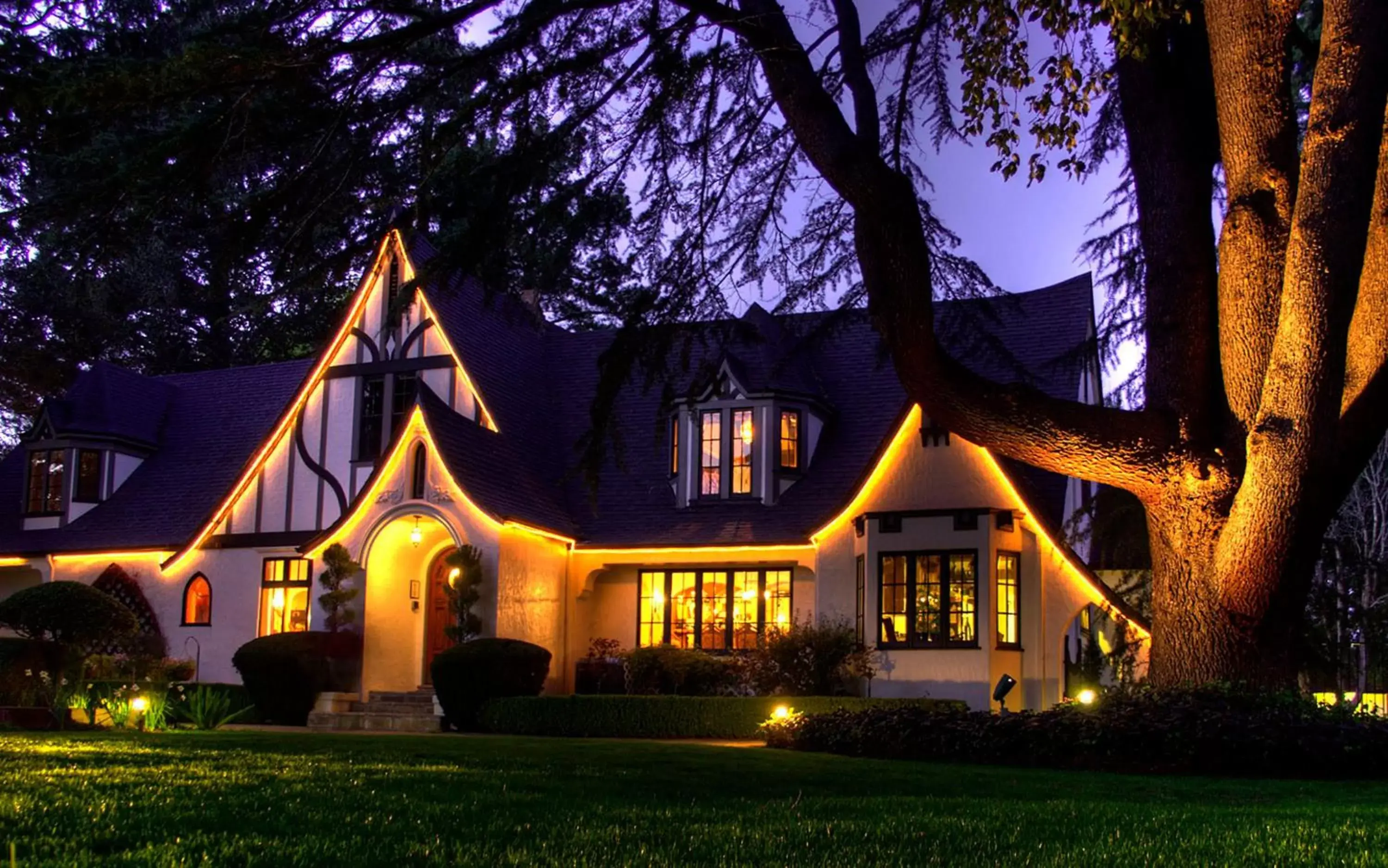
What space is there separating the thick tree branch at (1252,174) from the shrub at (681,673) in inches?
415

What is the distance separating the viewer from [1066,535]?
21828 mm

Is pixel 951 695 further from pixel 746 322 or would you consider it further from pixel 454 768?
pixel 454 768

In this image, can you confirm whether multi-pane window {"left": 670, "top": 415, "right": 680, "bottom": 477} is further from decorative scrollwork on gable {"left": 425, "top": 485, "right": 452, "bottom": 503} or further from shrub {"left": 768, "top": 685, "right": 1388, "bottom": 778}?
shrub {"left": 768, "top": 685, "right": 1388, "bottom": 778}

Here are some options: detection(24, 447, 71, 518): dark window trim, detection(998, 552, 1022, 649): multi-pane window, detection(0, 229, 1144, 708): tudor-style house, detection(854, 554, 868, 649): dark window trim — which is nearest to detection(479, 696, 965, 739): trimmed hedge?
detection(854, 554, 868, 649): dark window trim

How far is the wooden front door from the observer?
79.7 feet

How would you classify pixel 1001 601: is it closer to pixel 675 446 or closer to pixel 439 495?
pixel 675 446

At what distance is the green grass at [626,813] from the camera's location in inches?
244

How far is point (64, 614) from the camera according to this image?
62.2 feet

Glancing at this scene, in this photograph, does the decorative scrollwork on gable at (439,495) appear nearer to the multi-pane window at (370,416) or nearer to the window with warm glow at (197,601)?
the multi-pane window at (370,416)

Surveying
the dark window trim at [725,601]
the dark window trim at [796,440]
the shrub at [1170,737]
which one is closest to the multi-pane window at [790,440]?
the dark window trim at [796,440]

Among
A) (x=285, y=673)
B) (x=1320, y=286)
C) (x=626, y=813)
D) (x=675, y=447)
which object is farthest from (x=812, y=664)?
(x=626, y=813)

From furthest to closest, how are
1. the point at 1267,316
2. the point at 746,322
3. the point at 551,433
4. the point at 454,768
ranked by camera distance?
the point at 551,433
the point at 1267,316
the point at 746,322
the point at 454,768

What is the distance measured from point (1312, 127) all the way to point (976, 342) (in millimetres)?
3647

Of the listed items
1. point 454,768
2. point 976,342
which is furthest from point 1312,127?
point 454,768
